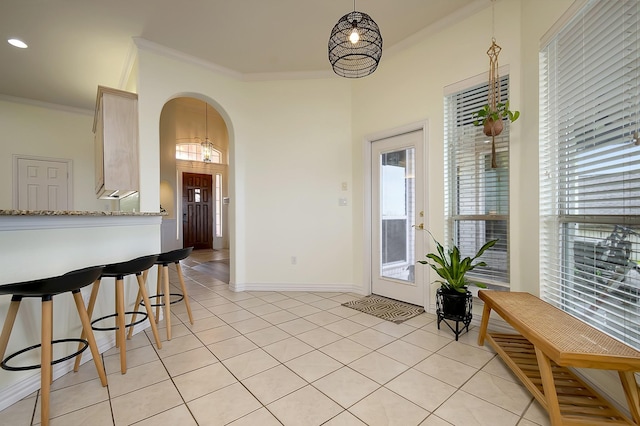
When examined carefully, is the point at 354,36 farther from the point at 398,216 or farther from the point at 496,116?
the point at 398,216

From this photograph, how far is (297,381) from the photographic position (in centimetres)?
184

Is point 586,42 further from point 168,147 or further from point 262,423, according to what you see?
point 168,147

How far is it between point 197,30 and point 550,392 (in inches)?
159

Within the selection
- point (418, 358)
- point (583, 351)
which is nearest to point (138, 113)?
point (418, 358)

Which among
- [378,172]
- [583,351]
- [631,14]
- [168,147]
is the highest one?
[168,147]

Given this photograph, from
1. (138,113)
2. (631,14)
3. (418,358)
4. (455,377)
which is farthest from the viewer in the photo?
(138,113)

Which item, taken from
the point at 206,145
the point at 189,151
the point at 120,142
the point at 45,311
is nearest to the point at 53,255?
the point at 45,311

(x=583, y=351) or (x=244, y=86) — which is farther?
(x=244, y=86)

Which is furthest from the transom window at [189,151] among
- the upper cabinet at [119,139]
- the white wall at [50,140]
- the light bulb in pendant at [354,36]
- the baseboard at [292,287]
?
the light bulb in pendant at [354,36]

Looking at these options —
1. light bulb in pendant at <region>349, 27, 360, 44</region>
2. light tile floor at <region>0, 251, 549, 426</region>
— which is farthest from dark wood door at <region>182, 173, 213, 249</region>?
light bulb in pendant at <region>349, 27, 360, 44</region>

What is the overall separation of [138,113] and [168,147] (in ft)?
14.9

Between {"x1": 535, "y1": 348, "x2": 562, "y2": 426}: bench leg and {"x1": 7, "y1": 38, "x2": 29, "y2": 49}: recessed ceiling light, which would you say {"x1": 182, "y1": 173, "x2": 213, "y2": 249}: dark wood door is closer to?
{"x1": 7, "y1": 38, "x2": 29, "y2": 49}: recessed ceiling light

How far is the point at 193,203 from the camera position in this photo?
8.09 meters

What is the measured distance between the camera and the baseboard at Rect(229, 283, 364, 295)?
3903 mm
